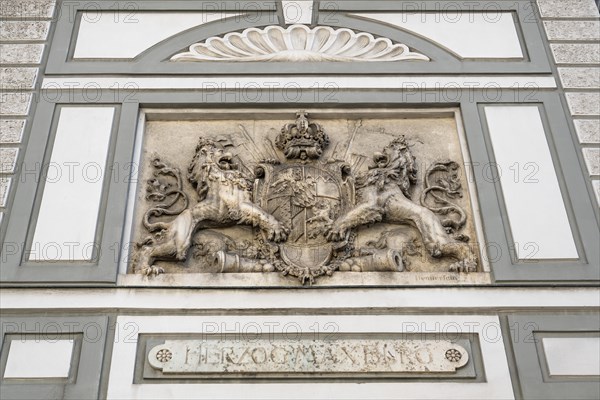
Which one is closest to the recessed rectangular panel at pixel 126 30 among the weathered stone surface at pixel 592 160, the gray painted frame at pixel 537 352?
the weathered stone surface at pixel 592 160

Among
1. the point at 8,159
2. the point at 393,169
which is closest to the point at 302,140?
the point at 393,169

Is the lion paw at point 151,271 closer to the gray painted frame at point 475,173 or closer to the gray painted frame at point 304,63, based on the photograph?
the gray painted frame at point 475,173

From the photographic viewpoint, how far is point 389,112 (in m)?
9.50

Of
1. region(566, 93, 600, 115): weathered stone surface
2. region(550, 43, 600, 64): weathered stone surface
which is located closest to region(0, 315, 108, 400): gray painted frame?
region(566, 93, 600, 115): weathered stone surface

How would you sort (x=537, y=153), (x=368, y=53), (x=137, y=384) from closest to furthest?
1. (x=137, y=384)
2. (x=537, y=153)
3. (x=368, y=53)

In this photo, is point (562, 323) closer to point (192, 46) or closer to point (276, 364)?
point (276, 364)

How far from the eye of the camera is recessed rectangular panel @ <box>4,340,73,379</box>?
745 centimetres

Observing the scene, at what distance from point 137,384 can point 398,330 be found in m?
2.32

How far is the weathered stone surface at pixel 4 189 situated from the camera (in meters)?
8.52

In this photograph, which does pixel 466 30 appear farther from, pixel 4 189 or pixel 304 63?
pixel 4 189


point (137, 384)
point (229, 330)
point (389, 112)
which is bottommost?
point (137, 384)

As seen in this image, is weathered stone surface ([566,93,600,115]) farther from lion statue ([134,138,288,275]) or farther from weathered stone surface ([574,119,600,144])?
lion statue ([134,138,288,275])

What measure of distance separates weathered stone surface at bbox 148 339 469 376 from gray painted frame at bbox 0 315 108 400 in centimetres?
49

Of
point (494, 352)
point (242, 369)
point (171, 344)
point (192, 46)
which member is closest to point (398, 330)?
point (494, 352)
